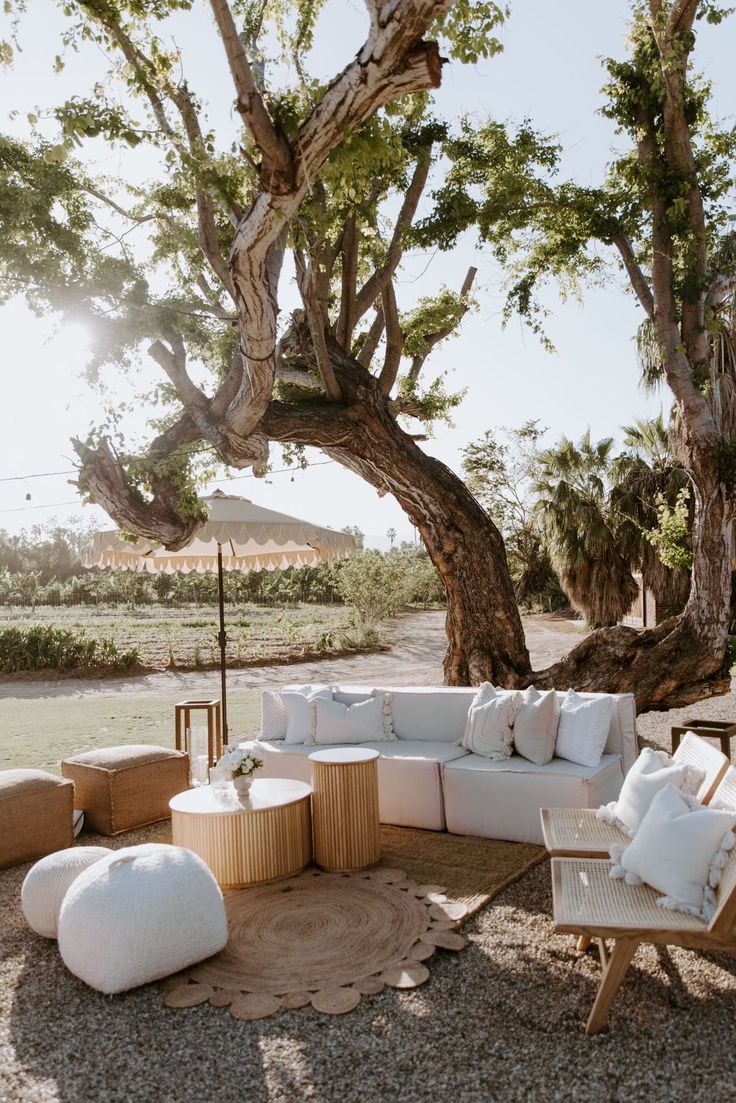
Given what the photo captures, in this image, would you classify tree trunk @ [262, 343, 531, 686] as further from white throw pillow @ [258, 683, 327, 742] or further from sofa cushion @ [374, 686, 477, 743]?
white throw pillow @ [258, 683, 327, 742]

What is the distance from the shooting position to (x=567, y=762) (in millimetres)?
4926

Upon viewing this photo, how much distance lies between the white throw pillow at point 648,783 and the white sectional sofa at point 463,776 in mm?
1038

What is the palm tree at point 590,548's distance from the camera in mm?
14516

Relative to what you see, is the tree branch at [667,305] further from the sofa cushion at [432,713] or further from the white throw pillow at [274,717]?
the white throw pillow at [274,717]

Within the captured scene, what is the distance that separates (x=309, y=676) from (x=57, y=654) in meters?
5.44

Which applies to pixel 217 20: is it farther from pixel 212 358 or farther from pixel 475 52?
pixel 212 358

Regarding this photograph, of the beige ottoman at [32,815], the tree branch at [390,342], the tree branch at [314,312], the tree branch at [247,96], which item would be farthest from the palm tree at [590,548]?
the tree branch at [247,96]

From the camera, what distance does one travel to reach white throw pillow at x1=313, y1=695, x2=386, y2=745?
5703 millimetres

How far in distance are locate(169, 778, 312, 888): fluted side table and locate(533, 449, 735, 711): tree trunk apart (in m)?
3.67

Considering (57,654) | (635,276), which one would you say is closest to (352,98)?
(635,276)

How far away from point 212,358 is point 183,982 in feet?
24.3

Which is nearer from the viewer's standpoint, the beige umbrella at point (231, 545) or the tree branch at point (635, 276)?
the beige umbrella at point (231, 545)

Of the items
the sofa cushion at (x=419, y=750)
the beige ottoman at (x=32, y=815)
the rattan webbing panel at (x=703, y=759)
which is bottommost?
the beige ottoman at (x=32, y=815)

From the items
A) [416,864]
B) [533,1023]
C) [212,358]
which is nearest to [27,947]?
[416,864]
